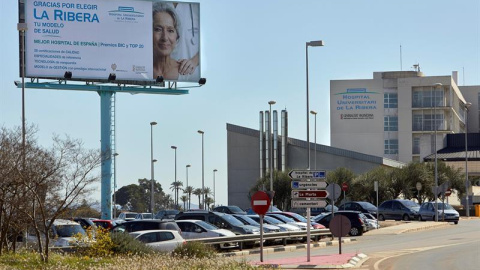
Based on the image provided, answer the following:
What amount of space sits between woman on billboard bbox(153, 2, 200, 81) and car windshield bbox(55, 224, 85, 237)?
90.3 ft

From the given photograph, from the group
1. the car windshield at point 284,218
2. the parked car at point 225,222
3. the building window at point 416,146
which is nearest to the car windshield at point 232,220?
the parked car at point 225,222

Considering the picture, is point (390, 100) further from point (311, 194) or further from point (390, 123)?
point (311, 194)

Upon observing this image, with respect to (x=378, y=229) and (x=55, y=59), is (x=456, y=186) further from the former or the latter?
(x=55, y=59)

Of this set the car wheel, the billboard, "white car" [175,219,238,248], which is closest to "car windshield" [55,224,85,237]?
"white car" [175,219,238,248]

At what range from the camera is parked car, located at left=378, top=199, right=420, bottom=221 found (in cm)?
6131

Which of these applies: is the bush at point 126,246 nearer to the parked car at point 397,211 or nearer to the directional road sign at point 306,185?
the directional road sign at point 306,185

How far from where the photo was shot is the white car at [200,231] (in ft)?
119

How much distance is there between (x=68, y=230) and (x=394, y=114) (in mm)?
85370

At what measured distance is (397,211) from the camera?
61500 millimetres

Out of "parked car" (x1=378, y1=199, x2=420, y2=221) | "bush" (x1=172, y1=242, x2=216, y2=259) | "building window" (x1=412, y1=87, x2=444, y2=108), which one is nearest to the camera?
"bush" (x1=172, y1=242, x2=216, y2=259)

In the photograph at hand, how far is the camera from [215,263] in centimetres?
2250

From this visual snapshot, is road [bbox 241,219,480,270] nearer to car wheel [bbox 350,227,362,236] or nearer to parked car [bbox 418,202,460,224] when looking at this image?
car wheel [bbox 350,227,362,236]

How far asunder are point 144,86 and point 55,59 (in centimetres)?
642

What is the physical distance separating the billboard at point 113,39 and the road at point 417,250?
19.3 meters
